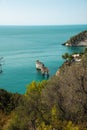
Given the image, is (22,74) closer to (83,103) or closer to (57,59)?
(57,59)

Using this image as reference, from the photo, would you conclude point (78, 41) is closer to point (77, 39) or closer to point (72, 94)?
point (77, 39)

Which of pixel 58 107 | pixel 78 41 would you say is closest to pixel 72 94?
pixel 58 107

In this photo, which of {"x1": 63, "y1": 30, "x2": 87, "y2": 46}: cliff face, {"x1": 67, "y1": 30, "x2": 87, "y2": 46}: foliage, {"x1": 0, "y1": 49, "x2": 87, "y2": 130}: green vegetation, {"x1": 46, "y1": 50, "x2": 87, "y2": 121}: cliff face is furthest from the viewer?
{"x1": 67, "y1": 30, "x2": 87, "y2": 46}: foliage

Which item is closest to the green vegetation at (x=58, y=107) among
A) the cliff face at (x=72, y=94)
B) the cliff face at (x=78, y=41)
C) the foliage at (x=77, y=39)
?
the cliff face at (x=72, y=94)

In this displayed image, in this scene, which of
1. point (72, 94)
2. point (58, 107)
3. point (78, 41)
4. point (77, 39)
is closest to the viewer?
point (72, 94)

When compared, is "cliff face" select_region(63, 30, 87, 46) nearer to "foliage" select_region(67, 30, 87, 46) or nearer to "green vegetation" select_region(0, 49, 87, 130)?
"foliage" select_region(67, 30, 87, 46)

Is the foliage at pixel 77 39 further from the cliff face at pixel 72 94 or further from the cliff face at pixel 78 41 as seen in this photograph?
the cliff face at pixel 72 94

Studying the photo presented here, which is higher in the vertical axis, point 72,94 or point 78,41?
point 78,41

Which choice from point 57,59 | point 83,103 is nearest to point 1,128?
point 83,103

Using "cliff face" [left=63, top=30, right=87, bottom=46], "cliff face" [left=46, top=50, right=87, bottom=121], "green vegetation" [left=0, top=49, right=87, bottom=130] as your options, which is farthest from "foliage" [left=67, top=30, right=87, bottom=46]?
"cliff face" [left=46, top=50, right=87, bottom=121]
